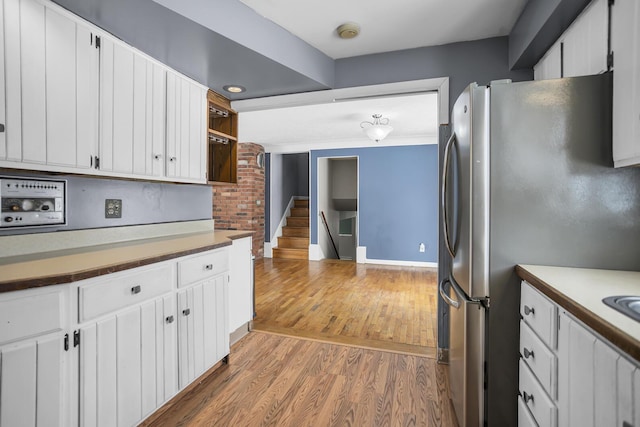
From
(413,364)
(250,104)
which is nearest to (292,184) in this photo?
(250,104)

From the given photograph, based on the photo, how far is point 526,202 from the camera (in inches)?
54.2

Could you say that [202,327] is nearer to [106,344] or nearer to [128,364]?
[128,364]

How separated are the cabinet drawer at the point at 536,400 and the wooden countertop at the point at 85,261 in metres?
1.73

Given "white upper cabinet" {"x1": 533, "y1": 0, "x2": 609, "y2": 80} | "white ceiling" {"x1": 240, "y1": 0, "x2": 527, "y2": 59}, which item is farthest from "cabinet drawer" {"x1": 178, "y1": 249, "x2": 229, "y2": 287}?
"white upper cabinet" {"x1": 533, "y1": 0, "x2": 609, "y2": 80}

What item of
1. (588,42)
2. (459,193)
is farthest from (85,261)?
(588,42)

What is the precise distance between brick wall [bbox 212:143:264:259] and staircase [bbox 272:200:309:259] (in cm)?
68

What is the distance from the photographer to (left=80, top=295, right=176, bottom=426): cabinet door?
51.0 inches

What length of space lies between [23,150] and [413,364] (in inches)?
101

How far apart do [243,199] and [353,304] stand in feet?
10.8

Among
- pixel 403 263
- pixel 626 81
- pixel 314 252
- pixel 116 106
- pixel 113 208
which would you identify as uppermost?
pixel 116 106

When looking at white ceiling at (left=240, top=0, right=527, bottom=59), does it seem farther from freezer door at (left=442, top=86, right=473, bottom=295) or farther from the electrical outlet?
the electrical outlet

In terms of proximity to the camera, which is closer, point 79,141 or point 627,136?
point 627,136

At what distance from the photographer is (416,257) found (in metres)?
5.67

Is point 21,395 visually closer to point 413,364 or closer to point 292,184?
point 413,364
